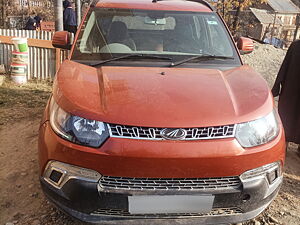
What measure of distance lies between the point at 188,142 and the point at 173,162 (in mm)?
166

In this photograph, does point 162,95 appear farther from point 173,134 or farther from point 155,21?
point 155,21

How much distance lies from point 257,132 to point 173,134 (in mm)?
619

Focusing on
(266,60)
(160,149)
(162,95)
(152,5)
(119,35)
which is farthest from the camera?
(266,60)

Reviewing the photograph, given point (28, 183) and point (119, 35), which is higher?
point (119, 35)

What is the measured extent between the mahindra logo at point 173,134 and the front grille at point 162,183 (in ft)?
0.92

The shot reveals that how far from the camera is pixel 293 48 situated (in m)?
4.03

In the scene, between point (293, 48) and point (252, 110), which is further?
point (293, 48)

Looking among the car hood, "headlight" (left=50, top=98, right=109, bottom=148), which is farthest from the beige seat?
"headlight" (left=50, top=98, right=109, bottom=148)

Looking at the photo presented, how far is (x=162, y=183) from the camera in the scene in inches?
88.6

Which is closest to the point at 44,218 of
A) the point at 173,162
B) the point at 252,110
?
the point at 173,162

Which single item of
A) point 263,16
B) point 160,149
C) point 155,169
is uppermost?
point 160,149

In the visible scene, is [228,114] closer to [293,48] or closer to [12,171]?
[293,48]

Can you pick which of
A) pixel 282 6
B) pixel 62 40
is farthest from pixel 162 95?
pixel 282 6

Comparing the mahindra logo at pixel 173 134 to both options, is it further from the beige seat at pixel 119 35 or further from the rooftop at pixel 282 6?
the rooftop at pixel 282 6
